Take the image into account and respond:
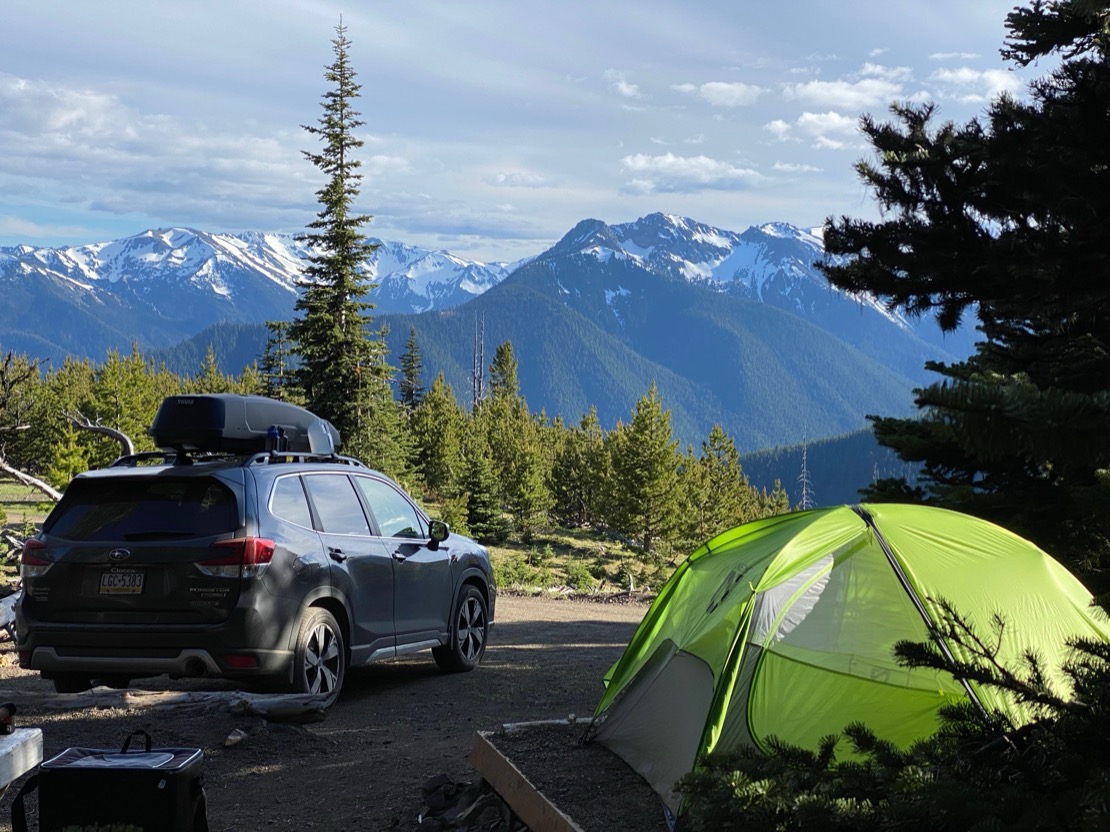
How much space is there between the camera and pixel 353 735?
7.74 m

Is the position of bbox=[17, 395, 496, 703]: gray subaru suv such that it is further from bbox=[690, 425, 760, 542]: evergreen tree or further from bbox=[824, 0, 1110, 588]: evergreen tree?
bbox=[690, 425, 760, 542]: evergreen tree

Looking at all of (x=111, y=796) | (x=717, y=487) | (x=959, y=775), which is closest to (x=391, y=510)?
(x=111, y=796)

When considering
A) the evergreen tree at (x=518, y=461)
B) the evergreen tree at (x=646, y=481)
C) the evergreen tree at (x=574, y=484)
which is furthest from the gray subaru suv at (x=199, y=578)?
the evergreen tree at (x=574, y=484)

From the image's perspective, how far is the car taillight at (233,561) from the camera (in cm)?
745

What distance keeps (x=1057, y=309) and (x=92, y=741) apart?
721cm

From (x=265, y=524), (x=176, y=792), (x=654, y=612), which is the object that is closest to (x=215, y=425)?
(x=265, y=524)

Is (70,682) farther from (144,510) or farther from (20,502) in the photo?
(20,502)

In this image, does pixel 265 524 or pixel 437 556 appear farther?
pixel 437 556

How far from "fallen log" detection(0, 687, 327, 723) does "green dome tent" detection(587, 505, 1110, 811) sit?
240 cm

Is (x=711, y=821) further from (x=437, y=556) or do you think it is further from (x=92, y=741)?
(x=437, y=556)

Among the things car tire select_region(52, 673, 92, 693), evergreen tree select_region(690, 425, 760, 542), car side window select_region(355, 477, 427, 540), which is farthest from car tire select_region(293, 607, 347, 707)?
evergreen tree select_region(690, 425, 760, 542)

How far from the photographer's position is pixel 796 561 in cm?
602

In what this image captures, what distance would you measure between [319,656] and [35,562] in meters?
2.19

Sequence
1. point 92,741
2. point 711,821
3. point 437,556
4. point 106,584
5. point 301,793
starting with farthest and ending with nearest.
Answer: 1. point 437,556
2. point 106,584
3. point 92,741
4. point 301,793
5. point 711,821
